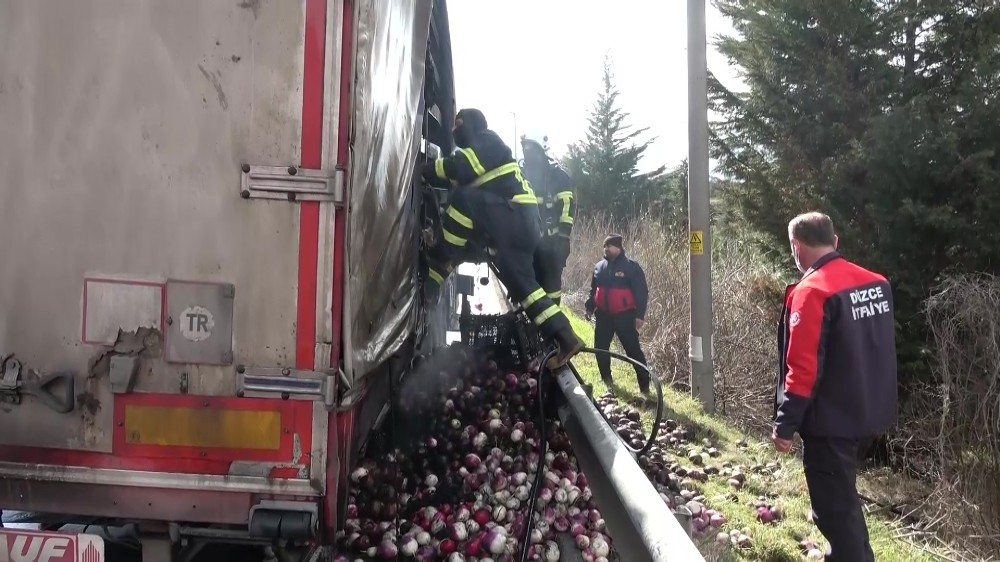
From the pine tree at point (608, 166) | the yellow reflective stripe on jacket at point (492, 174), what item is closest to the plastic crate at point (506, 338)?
the yellow reflective stripe on jacket at point (492, 174)

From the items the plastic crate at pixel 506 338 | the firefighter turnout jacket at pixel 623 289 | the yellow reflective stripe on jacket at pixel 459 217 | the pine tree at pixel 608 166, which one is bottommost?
the plastic crate at pixel 506 338

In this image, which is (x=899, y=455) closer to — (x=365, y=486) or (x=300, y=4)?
(x=365, y=486)

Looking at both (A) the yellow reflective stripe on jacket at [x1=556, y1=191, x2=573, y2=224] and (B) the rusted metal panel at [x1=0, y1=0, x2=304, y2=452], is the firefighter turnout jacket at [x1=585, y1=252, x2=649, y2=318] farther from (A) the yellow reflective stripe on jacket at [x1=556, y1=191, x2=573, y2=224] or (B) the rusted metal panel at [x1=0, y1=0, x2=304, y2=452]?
(B) the rusted metal panel at [x1=0, y1=0, x2=304, y2=452]

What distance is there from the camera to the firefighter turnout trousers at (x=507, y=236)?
15.1 ft

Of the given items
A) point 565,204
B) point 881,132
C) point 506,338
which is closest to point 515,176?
point 506,338

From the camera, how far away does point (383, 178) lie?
2982mm

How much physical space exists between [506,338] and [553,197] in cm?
251

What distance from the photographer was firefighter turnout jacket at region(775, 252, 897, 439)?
3617 mm

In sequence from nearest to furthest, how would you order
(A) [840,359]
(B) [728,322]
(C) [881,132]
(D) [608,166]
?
1. (A) [840,359]
2. (C) [881,132]
3. (B) [728,322]
4. (D) [608,166]

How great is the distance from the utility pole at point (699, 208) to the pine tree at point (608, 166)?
1121 inches

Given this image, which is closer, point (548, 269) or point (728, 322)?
point (548, 269)

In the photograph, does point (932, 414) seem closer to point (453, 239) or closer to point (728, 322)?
point (728, 322)

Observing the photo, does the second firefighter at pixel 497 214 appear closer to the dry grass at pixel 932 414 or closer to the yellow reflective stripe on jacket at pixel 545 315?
the yellow reflective stripe on jacket at pixel 545 315

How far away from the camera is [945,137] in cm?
731
